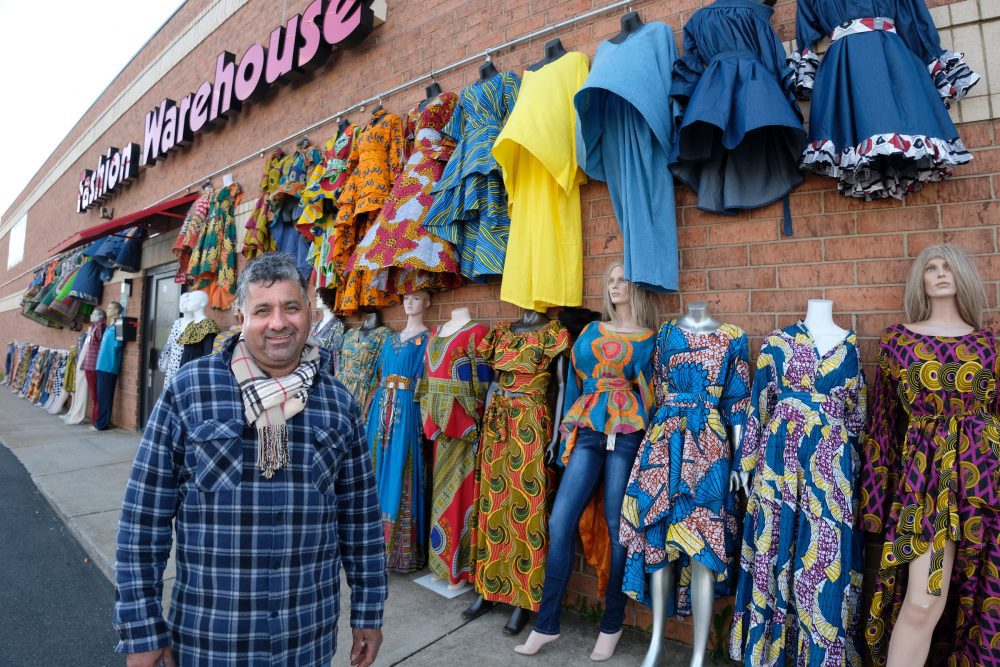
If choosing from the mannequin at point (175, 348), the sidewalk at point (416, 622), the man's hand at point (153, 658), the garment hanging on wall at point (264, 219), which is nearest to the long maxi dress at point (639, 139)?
the sidewalk at point (416, 622)

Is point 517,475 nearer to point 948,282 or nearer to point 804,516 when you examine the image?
point 804,516

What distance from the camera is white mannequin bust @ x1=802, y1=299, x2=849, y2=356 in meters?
2.16

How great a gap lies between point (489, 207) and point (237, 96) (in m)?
4.72

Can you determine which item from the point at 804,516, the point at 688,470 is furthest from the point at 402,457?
the point at 804,516

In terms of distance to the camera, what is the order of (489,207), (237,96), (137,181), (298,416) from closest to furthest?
1. (298,416)
2. (489,207)
3. (237,96)
4. (137,181)

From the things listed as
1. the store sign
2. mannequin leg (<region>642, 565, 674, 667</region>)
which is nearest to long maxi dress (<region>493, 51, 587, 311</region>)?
mannequin leg (<region>642, 565, 674, 667</region>)

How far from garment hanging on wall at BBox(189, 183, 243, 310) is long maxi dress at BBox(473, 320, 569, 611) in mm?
4248

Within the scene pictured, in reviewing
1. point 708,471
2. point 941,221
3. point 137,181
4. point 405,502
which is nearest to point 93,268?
point 137,181

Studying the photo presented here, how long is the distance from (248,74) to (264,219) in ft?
7.54

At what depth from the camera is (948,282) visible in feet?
6.55

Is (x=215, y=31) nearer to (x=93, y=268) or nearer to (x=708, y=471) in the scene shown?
(x=93, y=268)

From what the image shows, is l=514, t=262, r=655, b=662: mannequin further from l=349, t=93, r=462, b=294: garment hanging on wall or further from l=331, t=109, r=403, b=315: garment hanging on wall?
l=331, t=109, r=403, b=315: garment hanging on wall

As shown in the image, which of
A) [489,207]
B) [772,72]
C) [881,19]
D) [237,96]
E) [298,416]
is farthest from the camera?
[237,96]

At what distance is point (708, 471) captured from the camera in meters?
2.25
